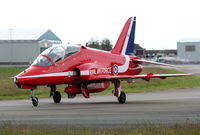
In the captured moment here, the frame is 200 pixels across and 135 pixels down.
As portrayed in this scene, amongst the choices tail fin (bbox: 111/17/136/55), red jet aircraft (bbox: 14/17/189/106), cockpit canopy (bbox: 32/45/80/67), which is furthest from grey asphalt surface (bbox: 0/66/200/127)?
tail fin (bbox: 111/17/136/55)

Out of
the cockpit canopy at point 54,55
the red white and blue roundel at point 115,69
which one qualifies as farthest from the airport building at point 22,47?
Result: the cockpit canopy at point 54,55

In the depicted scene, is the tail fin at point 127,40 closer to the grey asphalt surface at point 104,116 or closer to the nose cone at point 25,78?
the nose cone at point 25,78

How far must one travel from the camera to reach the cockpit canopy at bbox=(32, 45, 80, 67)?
86.1 feet

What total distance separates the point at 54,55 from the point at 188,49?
99.1 metres

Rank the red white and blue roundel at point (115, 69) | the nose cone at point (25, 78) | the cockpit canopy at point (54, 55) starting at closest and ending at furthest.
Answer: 1. the nose cone at point (25, 78)
2. the cockpit canopy at point (54, 55)
3. the red white and blue roundel at point (115, 69)

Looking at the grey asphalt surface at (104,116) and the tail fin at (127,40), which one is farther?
the tail fin at (127,40)

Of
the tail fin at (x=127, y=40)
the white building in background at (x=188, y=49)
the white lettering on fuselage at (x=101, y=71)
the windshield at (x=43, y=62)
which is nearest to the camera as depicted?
the windshield at (x=43, y=62)

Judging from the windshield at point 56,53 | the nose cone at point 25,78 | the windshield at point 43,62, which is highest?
the windshield at point 56,53

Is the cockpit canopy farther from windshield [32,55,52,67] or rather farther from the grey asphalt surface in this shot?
the grey asphalt surface

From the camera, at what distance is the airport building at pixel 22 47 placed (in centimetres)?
8200

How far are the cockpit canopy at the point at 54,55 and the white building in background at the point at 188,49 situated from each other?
316 feet

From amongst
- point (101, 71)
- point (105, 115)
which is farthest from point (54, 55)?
point (105, 115)

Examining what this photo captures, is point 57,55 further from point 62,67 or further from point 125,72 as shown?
point 125,72

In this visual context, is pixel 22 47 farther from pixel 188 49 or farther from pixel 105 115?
pixel 105 115
